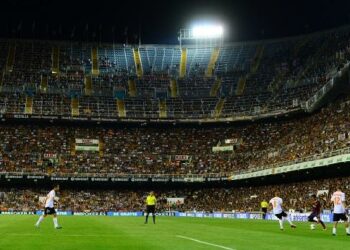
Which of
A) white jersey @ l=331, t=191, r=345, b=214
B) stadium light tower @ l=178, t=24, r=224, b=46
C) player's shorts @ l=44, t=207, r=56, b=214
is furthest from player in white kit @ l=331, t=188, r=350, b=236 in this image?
stadium light tower @ l=178, t=24, r=224, b=46

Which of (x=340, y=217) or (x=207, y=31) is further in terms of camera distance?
(x=207, y=31)

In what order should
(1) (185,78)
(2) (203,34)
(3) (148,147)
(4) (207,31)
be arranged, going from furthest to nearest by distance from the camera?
(2) (203,34)
(4) (207,31)
(1) (185,78)
(3) (148,147)

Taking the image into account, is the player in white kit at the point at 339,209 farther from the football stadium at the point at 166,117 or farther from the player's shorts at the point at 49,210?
the football stadium at the point at 166,117

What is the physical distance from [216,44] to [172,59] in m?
8.98

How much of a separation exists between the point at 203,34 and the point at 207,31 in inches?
41.2

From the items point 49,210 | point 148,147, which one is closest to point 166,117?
point 148,147

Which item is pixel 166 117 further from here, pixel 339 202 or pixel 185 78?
pixel 339 202

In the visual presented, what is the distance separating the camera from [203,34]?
100 m

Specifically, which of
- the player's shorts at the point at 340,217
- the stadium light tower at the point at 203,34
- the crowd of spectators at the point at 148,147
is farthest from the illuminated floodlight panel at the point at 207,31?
the player's shorts at the point at 340,217

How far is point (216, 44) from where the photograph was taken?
334 ft

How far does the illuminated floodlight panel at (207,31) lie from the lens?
98188mm

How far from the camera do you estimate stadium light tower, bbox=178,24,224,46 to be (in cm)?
9848

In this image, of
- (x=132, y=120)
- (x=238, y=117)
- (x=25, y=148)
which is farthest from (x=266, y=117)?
(x=25, y=148)

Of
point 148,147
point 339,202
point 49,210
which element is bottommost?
point 49,210
